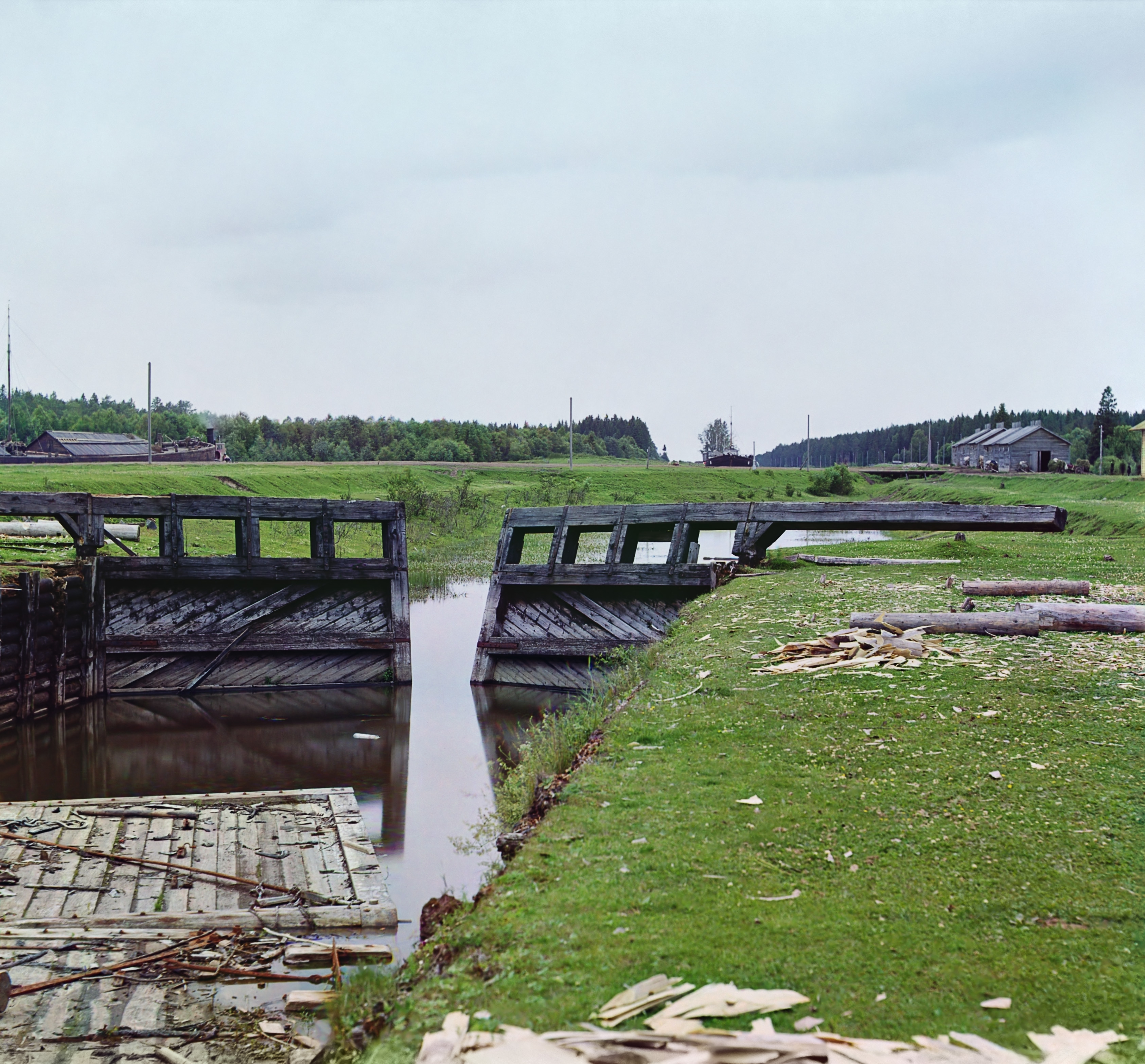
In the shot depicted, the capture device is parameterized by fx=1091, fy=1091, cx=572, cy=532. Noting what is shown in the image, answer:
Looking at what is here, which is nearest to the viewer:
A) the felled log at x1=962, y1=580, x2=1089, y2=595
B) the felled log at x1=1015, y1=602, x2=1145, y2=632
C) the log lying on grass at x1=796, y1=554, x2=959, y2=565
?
the felled log at x1=1015, y1=602, x2=1145, y2=632

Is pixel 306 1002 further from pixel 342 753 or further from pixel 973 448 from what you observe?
pixel 973 448

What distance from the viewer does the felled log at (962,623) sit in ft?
41.2

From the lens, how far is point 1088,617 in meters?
12.7

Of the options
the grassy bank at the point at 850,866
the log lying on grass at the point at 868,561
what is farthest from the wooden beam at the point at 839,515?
the grassy bank at the point at 850,866

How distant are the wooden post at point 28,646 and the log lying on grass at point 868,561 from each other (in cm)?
1399

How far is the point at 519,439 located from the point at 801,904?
396 ft

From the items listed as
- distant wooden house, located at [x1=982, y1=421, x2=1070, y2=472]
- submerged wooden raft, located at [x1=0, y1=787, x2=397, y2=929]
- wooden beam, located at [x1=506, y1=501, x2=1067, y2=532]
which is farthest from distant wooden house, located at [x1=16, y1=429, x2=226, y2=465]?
distant wooden house, located at [x1=982, y1=421, x2=1070, y2=472]

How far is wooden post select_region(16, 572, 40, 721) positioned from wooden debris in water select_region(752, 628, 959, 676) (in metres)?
12.1

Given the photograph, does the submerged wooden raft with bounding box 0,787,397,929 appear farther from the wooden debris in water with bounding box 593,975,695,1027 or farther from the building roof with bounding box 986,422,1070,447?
the building roof with bounding box 986,422,1070,447

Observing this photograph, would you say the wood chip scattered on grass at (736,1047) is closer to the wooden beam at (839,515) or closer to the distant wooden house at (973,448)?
the wooden beam at (839,515)

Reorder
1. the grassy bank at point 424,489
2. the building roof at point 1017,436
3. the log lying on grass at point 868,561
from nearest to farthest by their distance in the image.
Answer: the log lying on grass at point 868,561, the grassy bank at point 424,489, the building roof at point 1017,436

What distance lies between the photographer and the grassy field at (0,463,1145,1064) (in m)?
4.58

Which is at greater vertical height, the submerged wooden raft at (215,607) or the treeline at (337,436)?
the treeline at (337,436)

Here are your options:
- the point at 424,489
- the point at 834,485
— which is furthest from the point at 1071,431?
Result: the point at 424,489
